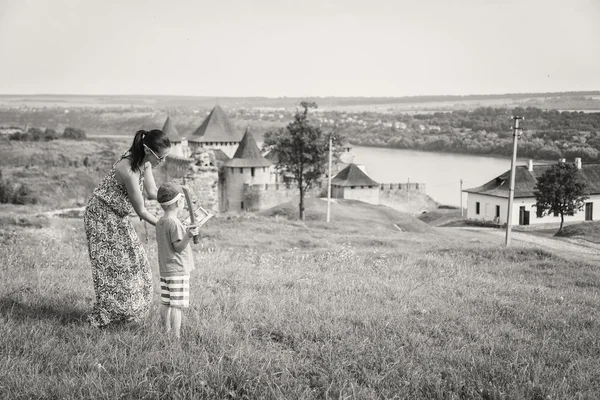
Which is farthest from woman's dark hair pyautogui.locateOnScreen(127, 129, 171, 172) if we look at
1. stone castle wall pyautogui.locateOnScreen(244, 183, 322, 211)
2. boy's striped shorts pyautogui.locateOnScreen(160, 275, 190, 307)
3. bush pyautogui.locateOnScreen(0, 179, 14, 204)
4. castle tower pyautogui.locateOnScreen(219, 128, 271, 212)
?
castle tower pyautogui.locateOnScreen(219, 128, 271, 212)

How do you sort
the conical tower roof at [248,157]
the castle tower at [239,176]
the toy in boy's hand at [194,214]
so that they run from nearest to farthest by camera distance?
the toy in boy's hand at [194,214] → the castle tower at [239,176] → the conical tower roof at [248,157]

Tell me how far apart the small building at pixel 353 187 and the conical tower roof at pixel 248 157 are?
6503 mm

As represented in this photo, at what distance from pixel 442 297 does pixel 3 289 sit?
4.22 metres

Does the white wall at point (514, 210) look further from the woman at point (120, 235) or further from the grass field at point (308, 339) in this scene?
the woman at point (120, 235)

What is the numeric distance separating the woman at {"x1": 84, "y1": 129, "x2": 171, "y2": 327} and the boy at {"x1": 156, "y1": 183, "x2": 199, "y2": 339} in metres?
0.19

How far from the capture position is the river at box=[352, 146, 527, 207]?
55.0 m

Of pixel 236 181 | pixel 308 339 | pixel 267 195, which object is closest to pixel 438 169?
pixel 267 195

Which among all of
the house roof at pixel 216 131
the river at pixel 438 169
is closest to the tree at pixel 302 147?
the river at pixel 438 169

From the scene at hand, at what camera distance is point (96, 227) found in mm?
4273

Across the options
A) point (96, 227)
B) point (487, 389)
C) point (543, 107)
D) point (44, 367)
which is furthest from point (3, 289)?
point (543, 107)

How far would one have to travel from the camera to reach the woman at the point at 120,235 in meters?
4.23

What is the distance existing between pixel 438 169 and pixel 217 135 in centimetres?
2764

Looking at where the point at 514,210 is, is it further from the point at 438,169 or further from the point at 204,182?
the point at 438,169

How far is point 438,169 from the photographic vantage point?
6812 cm
